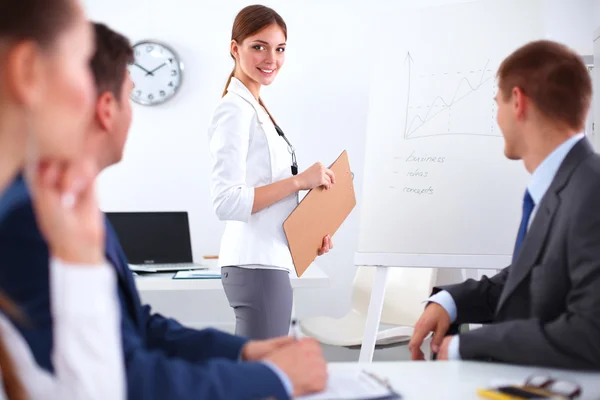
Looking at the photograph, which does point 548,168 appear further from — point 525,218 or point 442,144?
point 442,144

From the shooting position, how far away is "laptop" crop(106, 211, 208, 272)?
3.24 metres

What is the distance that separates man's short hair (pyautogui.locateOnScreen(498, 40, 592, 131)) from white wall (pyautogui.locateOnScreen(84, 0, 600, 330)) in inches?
127

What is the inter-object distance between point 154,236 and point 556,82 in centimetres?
243

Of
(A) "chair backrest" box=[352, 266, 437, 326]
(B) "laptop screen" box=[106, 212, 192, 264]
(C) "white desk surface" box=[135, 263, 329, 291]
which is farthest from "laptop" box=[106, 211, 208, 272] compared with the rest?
(A) "chair backrest" box=[352, 266, 437, 326]

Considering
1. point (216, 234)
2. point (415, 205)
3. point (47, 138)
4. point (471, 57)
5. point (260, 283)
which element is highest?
point (471, 57)

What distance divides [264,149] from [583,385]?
4.00 feet

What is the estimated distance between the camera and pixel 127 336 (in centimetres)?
91

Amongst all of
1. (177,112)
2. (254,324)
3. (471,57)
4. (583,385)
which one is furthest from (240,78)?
(177,112)

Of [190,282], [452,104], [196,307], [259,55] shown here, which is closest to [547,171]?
[259,55]

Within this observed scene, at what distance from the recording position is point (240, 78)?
210 centimetres

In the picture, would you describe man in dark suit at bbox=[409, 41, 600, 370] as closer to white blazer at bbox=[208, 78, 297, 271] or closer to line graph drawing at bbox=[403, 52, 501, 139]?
white blazer at bbox=[208, 78, 297, 271]

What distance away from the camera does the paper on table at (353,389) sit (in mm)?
976

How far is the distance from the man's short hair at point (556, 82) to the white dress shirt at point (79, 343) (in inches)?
43.7

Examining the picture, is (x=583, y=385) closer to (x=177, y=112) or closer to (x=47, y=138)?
(x=47, y=138)
